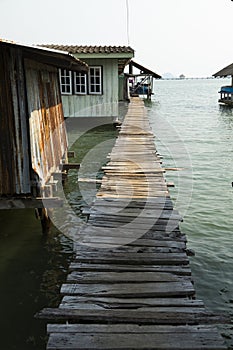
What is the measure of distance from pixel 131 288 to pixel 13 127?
3272 mm

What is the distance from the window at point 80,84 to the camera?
19.2 metres

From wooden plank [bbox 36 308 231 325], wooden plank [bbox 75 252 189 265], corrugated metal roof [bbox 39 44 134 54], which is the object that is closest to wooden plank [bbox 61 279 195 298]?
wooden plank [bbox 36 308 231 325]

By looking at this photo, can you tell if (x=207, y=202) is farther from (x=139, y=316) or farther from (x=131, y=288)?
(x=139, y=316)

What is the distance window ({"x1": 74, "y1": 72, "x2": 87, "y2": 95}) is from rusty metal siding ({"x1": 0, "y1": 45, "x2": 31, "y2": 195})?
43.6 feet

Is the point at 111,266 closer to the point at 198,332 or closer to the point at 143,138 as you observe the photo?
the point at 198,332

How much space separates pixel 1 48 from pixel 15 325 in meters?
4.09

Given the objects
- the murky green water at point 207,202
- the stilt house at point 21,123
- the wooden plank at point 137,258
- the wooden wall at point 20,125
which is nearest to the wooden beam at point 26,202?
the stilt house at point 21,123

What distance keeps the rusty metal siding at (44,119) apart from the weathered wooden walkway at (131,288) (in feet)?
4.52

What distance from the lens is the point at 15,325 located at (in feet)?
16.6

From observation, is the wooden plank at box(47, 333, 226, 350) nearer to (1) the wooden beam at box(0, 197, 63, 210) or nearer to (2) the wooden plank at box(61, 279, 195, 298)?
(2) the wooden plank at box(61, 279, 195, 298)

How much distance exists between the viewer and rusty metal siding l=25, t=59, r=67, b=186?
6684 mm

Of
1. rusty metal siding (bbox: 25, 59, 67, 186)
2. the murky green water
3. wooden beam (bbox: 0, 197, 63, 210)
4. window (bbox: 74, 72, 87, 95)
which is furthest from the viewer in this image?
window (bbox: 74, 72, 87, 95)

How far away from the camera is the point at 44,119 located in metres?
7.84

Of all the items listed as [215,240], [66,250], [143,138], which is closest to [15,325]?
[66,250]
